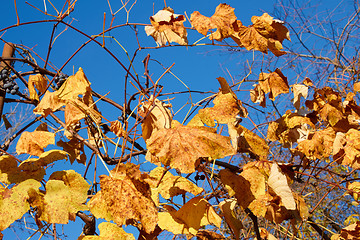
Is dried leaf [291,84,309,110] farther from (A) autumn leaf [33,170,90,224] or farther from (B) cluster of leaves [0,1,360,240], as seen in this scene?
(A) autumn leaf [33,170,90,224]

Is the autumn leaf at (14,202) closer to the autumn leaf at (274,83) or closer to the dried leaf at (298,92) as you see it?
the autumn leaf at (274,83)

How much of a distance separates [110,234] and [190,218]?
8.6 inches

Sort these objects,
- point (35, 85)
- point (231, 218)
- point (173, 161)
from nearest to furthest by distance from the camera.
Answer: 1. point (173, 161)
2. point (231, 218)
3. point (35, 85)

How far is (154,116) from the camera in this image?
0.96 meters

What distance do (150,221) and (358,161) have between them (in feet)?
3.24

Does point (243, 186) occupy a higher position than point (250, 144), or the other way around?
point (250, 144)

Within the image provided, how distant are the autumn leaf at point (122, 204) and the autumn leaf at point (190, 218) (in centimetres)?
11

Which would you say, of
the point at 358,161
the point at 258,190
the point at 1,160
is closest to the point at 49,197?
the point at 1,160

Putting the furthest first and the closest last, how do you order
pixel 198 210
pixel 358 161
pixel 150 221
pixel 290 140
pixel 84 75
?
pixel 290 140 < pixel 358 161 < pixel 84 75 < pixel 198 210 < pixel 150 221

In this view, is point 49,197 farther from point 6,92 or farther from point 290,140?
point 290,140

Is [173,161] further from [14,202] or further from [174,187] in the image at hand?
[14,202]

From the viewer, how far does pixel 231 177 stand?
1.00 m

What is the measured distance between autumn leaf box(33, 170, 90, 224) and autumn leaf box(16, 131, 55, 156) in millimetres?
216

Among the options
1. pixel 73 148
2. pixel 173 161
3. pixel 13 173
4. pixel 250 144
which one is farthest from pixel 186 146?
pixel 73 148
